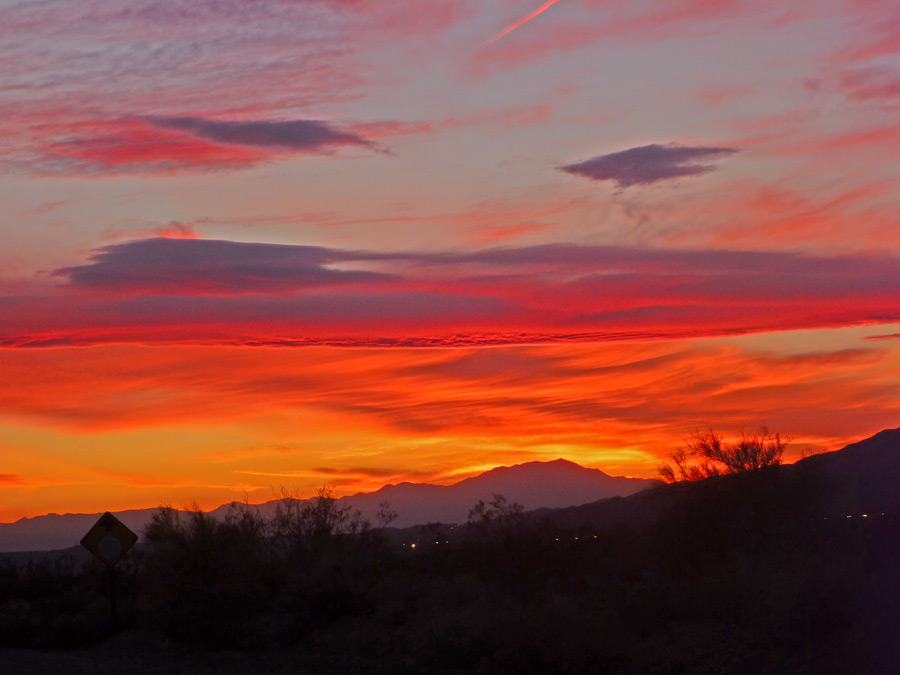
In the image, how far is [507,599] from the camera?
2414cm

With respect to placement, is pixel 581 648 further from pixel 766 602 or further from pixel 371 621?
pixel 371 621

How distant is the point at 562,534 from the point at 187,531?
12.3m

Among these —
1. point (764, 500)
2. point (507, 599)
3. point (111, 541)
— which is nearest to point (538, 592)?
point (507, 599)

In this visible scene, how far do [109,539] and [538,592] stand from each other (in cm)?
1187

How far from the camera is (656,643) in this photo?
20.0m

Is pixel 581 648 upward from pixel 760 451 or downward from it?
downward

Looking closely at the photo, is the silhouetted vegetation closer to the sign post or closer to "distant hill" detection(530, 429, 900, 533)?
"distant hill" detection(530, 429, 900, 533)

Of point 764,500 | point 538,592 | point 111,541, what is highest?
point 111,541

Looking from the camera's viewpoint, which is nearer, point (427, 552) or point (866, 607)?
point (866, 607)

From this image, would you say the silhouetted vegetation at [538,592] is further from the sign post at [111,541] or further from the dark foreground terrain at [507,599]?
the sign post at [111,541]

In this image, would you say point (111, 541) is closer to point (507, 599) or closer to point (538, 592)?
point (507, 599)

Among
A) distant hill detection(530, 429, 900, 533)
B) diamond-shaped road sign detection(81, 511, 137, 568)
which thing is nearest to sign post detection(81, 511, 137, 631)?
diamond-shaped road sign detection(81, 511, 137, 568)

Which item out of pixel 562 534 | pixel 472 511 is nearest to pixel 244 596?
pixel 562 534

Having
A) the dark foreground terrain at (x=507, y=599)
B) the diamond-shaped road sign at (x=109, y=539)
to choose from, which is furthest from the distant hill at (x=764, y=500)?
the diamond-shaped road sign at (x=109, y=539)
